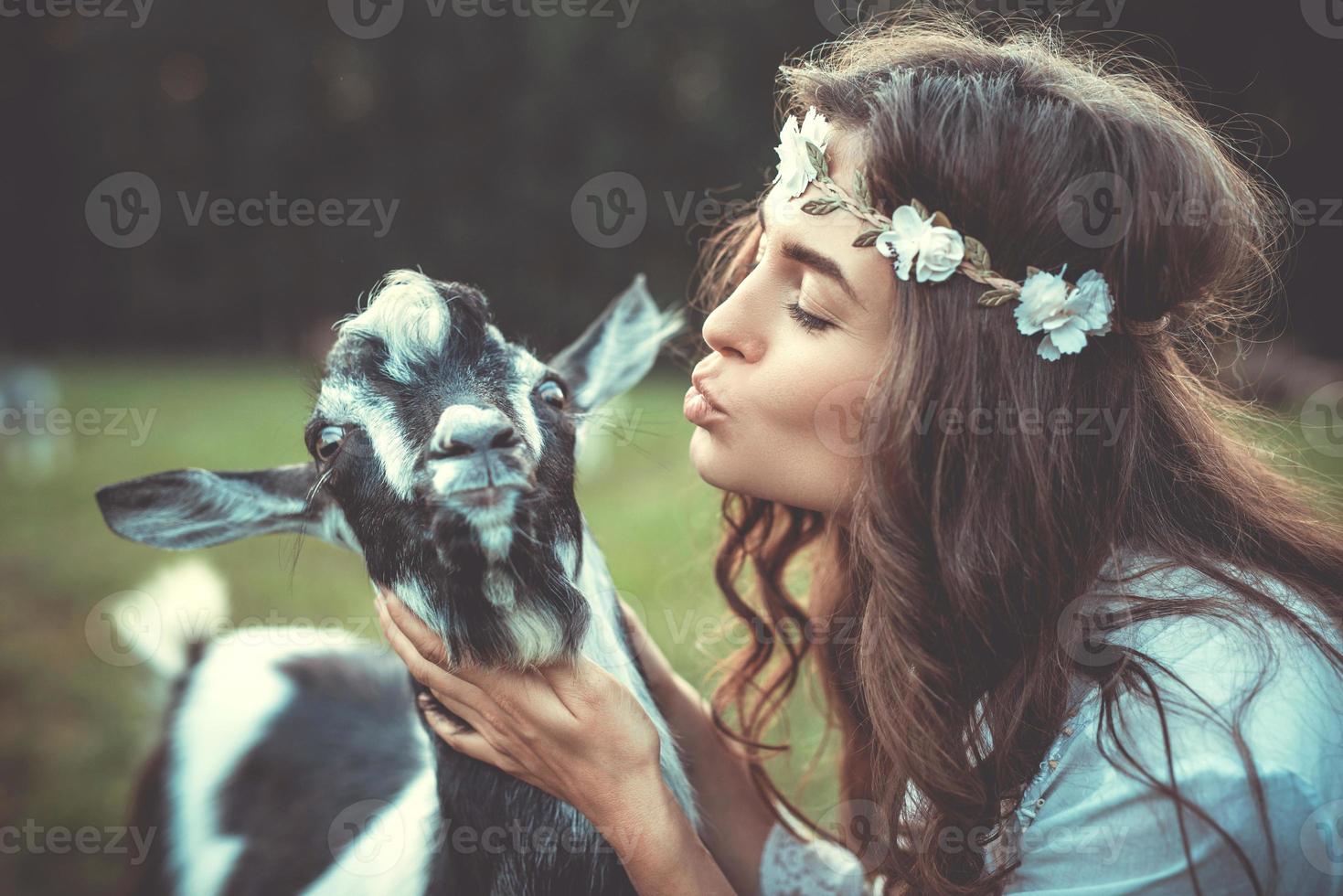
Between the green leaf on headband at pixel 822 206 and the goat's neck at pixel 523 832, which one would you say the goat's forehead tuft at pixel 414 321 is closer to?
the goat's neck at pixel 523 832

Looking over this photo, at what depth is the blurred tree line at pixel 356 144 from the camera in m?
11.9

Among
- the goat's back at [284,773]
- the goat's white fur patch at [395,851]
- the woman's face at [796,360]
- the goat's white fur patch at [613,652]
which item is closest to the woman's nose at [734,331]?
the woman's face at [796,360]

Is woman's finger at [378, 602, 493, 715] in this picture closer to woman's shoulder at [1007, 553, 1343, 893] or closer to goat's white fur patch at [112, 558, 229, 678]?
woman's shoulder at [1007, 553, 1343, 893]

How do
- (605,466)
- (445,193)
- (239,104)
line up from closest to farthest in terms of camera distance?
(605,466) < (445,193) < (239,104)

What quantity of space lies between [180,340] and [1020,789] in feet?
44.5

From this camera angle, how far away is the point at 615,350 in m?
2.25

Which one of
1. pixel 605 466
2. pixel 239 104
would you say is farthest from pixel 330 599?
pixel 239 104

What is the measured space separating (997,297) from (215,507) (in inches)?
60.4

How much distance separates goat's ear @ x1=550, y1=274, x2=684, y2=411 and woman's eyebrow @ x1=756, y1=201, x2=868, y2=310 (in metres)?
0.57

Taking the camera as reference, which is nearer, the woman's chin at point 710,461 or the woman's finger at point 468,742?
the woman's finger at point 468,742

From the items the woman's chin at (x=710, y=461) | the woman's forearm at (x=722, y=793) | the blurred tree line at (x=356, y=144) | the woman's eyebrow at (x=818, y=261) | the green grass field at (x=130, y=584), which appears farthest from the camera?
the blurred tree line at (x=356, y=144)

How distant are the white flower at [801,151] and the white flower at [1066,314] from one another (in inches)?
17.6

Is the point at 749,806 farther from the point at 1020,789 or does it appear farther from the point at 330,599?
the point at 330,599

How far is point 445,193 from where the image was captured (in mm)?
12117
